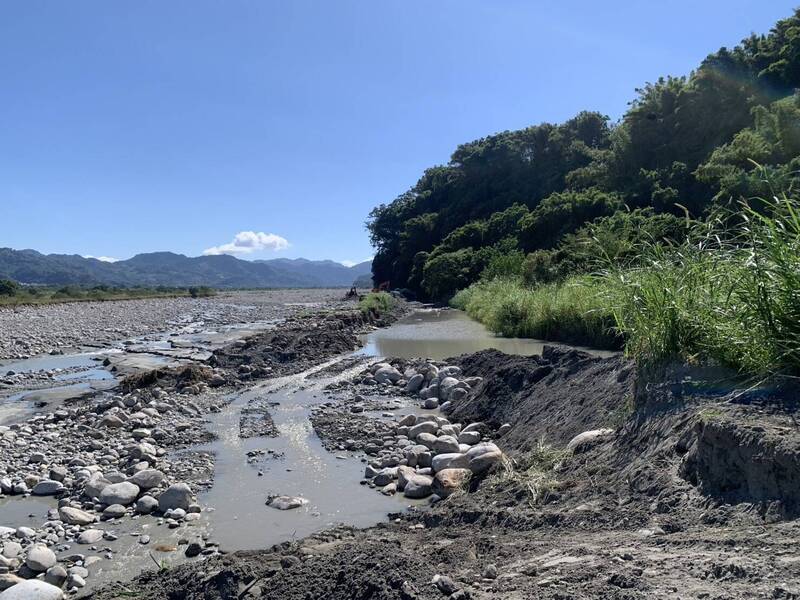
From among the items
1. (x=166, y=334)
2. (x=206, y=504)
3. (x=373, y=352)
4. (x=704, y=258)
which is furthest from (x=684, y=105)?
(x=206, y=504)

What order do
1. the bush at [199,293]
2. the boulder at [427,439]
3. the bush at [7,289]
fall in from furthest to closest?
the bush at [199,293], the bush at [7,289], the boulder at [427,439]

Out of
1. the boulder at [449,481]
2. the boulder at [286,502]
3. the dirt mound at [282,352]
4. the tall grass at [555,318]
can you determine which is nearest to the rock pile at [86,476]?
the boulder at [286,502]

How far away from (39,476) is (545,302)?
16.9m

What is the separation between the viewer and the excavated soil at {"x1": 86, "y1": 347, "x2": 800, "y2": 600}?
306 centimetres

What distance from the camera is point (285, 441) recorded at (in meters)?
9.11

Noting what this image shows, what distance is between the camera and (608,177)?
47969mm

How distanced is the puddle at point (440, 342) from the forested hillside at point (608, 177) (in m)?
3.71

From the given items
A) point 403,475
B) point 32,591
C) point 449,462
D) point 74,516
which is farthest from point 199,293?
point 32,591

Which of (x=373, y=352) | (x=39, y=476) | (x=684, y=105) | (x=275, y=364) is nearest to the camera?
(x=39, y=476)

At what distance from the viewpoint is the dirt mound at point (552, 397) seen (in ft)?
22.0

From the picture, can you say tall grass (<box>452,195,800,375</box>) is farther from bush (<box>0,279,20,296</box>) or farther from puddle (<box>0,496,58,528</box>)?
bush (<box>0,279,20,296</box>)

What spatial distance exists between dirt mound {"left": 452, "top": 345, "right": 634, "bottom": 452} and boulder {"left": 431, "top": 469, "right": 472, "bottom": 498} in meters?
0.95

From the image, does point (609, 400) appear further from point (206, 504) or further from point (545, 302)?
point (545, 302)

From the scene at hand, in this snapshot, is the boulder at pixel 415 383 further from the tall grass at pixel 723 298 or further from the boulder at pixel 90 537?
the boulder at pixel 90 537
